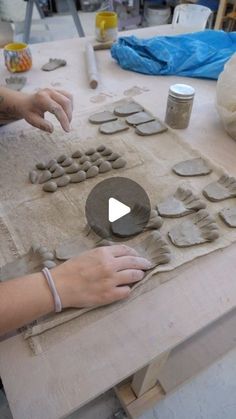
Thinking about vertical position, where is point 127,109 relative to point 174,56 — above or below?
below

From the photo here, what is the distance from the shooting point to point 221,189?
708 millimetres

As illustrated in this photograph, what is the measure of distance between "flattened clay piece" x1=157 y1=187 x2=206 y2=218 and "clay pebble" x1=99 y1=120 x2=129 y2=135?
0.95 feet

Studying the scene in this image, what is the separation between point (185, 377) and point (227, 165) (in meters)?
0.56

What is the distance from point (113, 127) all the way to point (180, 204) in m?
0.34

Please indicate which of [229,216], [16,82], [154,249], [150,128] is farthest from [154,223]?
[16,82]

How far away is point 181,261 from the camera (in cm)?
58

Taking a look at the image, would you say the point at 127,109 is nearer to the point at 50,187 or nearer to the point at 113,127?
the point at 113,127

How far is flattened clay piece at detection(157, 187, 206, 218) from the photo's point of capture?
654 mm

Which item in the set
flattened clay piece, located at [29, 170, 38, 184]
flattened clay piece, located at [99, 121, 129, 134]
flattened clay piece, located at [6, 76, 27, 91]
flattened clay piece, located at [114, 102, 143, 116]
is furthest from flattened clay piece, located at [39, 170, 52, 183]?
flattened clay piece, located at [6, 76, 27, 91]

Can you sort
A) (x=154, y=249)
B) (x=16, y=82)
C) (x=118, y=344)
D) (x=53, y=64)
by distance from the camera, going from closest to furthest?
(x=118, y=344) < (x=154, y=249) < (x=16, y=82) < (x=53, y=64)

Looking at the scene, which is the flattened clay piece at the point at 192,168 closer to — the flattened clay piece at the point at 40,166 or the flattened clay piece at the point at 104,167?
the flattened clay piece at the point at 104,167

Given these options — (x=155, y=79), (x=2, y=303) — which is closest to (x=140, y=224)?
(x=2, y=303)

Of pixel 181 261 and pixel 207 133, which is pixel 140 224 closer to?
pixel 181 261

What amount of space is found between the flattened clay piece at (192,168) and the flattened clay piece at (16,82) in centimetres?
62
